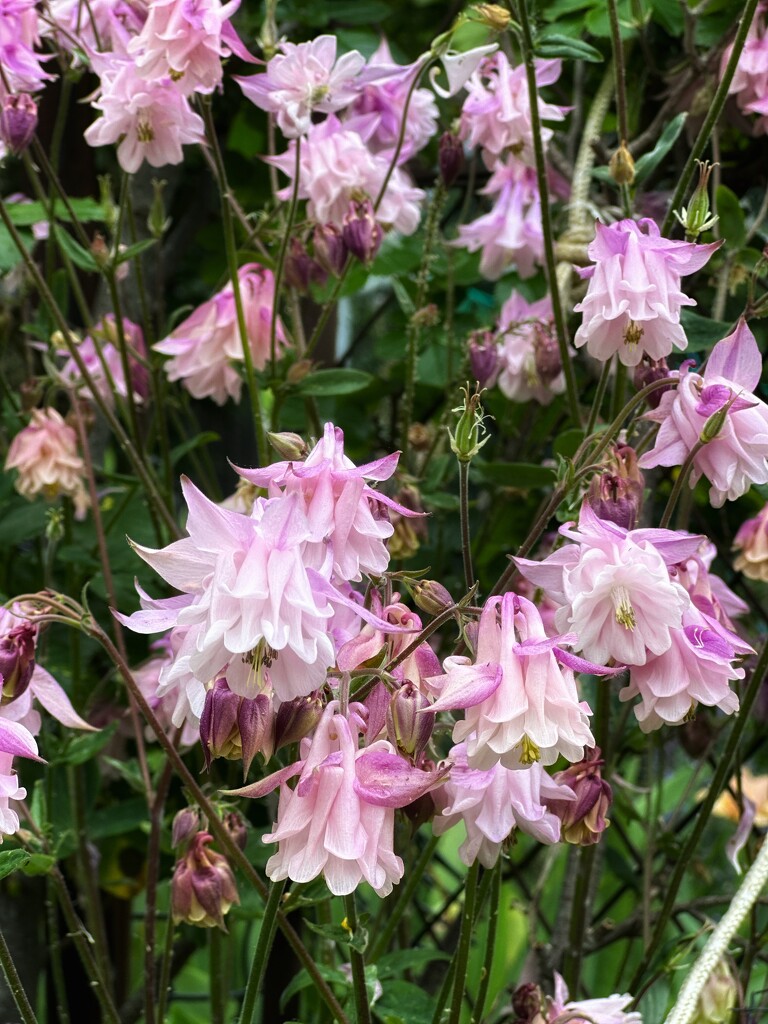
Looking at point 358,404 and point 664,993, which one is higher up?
point 358,404

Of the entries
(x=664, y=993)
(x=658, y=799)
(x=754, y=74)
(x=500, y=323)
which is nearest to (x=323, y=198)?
(x=500, y=323)

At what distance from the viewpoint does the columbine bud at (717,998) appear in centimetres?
80

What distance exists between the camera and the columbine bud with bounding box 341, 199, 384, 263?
929mm

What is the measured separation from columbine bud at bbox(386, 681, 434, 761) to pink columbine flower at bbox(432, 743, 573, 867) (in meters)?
0.07

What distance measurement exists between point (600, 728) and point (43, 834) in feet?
1.25

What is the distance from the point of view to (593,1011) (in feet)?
2.48

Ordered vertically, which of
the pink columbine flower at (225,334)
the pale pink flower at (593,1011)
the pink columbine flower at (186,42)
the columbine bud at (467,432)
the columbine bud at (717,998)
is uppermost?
the pink columbine flower at (186,42)

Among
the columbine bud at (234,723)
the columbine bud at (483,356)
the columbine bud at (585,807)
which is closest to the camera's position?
the columbine bud at (234,723)

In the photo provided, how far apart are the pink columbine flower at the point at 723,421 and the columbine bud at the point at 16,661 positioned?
0.33m

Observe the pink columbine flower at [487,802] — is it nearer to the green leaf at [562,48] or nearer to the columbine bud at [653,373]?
the columbine bud at [653,373]

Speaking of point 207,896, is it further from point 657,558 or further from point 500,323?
point 500,323

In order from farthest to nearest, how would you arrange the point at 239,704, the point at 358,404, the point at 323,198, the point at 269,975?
the point at 358,404 → the point at 269,975 → the point at 323,198 → the point at 239,704

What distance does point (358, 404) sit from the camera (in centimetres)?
152

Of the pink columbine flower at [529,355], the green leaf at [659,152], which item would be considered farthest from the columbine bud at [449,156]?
the green leaf at [659,152]
